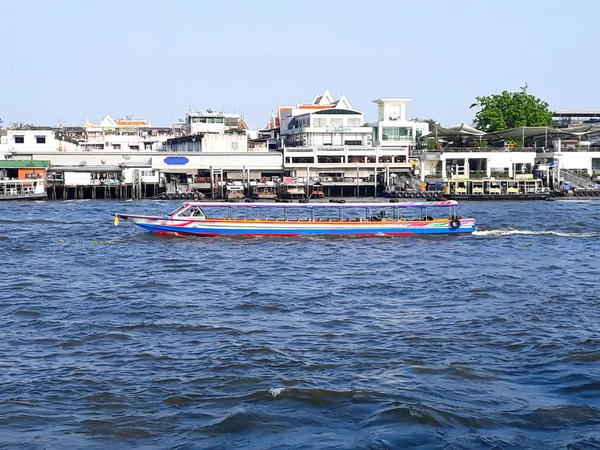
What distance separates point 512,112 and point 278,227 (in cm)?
6786

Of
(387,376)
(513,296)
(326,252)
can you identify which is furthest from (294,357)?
(326,252)

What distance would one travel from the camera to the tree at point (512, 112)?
9831cm

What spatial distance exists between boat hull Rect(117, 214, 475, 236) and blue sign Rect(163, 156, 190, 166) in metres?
42.9

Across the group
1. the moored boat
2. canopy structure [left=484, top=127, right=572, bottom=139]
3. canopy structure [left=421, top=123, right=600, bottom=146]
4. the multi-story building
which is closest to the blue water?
the moored boat

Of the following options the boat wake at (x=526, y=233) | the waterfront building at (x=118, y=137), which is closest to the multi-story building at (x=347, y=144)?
the waterfront building at (x=118, y=137)

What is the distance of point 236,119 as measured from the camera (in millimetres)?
103000

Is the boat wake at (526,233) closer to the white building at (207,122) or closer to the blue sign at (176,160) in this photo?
the blue sign at (176,160)

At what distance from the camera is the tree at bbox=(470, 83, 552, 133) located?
3871 inches

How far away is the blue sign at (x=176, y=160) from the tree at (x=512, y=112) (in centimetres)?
3858

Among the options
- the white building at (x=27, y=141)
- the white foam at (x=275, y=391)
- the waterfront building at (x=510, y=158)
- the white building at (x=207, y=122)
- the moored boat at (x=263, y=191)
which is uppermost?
the white building at (x=207, y=122)

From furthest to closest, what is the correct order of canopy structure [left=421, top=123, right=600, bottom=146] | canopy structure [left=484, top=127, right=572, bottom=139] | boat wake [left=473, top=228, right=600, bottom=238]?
canopy structure [left=421, top=123, right=600, bottom=146] → canopy structure [left=484, top=127, right=572, bottom=139] → boat wake [left=473, top=228, right=600, bottom=238]

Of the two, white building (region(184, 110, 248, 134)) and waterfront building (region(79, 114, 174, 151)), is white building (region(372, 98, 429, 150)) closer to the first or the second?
white building (region(184, 110, 248, 134))

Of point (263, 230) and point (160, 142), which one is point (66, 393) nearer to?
point (263, 230)

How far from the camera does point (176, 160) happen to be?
8125cm
